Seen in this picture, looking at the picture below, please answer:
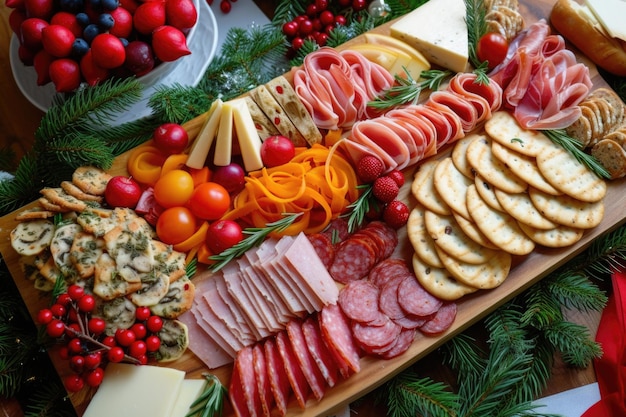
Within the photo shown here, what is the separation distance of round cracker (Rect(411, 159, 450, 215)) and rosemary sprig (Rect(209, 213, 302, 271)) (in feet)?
1.77

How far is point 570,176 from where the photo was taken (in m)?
2.55

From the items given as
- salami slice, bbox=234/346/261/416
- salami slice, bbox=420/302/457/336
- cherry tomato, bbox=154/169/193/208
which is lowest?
salami slice, bbox=234/346/261/416

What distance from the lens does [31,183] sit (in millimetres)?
2564

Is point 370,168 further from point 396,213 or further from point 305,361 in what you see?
point 305,361

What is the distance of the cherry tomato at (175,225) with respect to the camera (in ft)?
8.04

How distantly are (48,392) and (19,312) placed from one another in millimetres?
370

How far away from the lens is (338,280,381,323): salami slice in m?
2.39

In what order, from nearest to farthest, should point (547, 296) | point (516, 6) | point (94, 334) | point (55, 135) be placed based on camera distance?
point (94, 334) < point (55, 135) < point (547, 296) < point (516, 6)

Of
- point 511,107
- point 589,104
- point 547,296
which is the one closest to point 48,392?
point 547,296

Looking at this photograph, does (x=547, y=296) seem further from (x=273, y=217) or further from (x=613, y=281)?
(x=273, y=217)

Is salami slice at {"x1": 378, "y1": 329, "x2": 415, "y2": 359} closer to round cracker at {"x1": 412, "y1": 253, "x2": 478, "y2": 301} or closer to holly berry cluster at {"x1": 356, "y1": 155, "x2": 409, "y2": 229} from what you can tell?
round cracker at {"x1": 412, "y1": 253, "x2": 478, "y2": 301}

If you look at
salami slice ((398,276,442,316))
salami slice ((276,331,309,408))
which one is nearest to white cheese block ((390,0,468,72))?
salami slice ((398,276,442,316))

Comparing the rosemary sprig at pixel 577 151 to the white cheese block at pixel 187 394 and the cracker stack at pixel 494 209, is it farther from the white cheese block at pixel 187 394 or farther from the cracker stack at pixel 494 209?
the white cheese block at pixel 187 394

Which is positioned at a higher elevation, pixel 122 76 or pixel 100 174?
pixel 122 76
